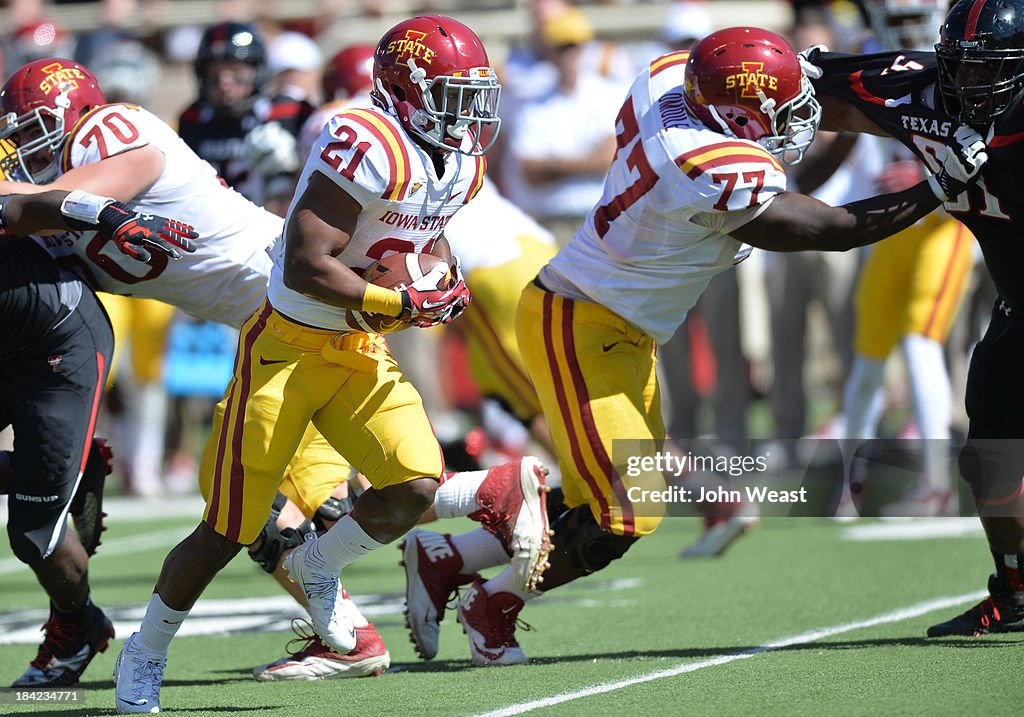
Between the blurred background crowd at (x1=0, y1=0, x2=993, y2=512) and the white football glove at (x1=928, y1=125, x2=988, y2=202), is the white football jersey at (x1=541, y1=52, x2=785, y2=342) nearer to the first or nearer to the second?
the white football glove at (x1=928, y1=125, x2=988, y2=202)

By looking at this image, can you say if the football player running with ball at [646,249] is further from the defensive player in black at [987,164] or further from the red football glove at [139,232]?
the red football glove at [139,232]

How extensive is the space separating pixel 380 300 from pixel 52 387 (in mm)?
1148

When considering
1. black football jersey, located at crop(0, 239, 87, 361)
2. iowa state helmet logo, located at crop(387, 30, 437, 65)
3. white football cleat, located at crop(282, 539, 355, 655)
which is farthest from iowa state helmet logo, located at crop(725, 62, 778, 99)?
black football jersey, located at crop(0, 239, 87, 361)

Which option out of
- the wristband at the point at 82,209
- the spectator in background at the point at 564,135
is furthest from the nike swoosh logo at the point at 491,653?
the spectator in background at the point at 564,135

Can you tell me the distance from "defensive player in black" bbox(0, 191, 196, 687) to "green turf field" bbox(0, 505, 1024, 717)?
0.26 metres

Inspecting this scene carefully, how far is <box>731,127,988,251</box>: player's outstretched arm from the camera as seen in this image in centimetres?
457

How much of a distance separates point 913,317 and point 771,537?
1231mm

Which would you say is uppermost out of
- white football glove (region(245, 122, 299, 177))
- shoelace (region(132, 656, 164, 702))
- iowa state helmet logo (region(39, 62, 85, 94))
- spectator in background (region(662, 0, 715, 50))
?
spectator in background (region(662, 0, 715, 50))

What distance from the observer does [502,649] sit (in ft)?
16.1

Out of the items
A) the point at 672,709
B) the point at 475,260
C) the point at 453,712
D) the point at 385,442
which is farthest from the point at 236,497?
the point at 475,260

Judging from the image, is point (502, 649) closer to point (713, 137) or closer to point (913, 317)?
point (713, 137)

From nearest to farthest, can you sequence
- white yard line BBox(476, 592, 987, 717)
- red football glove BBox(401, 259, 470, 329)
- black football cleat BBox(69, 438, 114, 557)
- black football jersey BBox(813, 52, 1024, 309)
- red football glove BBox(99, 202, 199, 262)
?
white yard line BBox(476, 592, 987, 717)
red football glove BBox(401, 259, 470, 329)
red football glove BBox(99, 202, 199, 262)
black football jersey BBox(813, 52, 1024, 309)
black football cleat BBox(69, 438, 114, 557)

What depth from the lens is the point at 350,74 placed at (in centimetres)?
744

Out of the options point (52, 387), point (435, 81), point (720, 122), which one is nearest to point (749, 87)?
point (720, 122)
